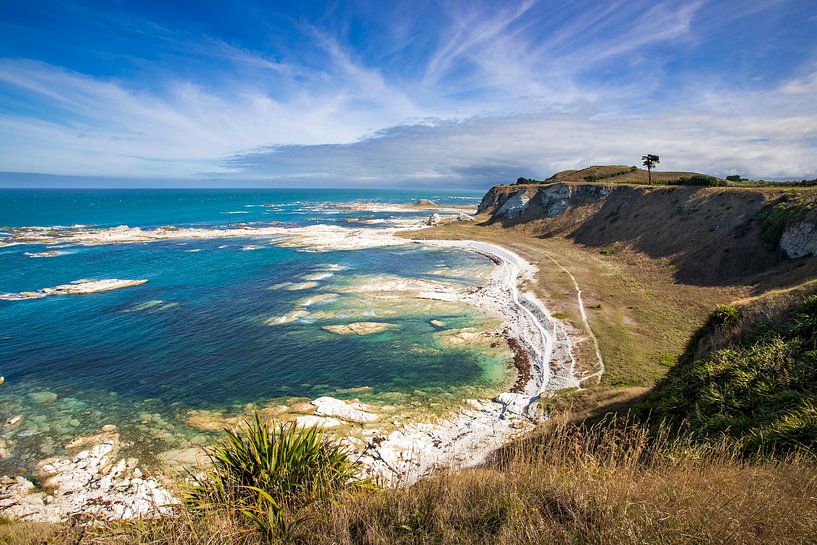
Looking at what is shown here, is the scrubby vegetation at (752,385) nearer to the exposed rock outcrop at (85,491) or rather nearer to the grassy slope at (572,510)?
the grassy slope at (572,510)

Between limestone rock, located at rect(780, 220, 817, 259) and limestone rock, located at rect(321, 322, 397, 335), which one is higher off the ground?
limestone rock, located at rect(780, 220, 817, 259)

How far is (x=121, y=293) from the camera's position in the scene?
124 feet

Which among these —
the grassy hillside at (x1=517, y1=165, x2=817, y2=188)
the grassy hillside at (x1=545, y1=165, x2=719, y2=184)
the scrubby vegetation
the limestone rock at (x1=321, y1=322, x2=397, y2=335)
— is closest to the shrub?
the scrubby vegetation

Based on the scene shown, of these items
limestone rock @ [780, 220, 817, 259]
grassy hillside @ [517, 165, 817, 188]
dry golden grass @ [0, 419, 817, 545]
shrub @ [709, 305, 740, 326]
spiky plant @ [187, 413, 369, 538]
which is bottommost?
spiky plant @ [187, 413, 369, 538]

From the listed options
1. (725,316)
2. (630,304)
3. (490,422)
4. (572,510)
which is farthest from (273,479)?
(630,304)

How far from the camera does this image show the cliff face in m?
32.3

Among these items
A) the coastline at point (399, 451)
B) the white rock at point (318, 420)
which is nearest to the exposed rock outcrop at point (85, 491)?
the coastline at point (399, 451)

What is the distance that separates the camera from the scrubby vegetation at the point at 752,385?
7750 mm

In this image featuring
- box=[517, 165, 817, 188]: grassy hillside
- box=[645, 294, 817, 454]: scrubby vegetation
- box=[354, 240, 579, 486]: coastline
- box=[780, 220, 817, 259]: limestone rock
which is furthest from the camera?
box=[517, 165, 817, 188]: grassy hillside

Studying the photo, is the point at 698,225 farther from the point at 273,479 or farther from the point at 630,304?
the point at 273,479

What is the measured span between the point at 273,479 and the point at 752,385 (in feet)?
40.3

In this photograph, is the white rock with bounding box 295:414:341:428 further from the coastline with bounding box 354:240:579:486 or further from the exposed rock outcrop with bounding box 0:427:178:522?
the exposed rock outcrop with bounding box 0:427:178:522

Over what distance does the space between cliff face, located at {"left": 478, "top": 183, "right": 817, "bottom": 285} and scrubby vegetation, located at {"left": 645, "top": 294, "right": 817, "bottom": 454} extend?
21918 millimetres

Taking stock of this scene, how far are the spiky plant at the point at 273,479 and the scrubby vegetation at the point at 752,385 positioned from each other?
809 cm
